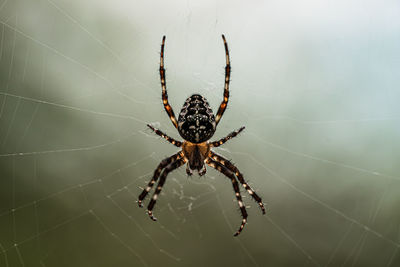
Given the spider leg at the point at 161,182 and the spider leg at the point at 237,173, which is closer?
the spider leg at the point at 161,182

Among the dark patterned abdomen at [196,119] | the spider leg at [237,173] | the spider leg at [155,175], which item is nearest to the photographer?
the dark patterned abdomen at [196,119]

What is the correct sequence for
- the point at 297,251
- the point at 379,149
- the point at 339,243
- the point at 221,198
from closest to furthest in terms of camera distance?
the point at 379,149
the point at 339,243
the point at 297,251
the point at 221,198

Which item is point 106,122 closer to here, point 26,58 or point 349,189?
point 26,58

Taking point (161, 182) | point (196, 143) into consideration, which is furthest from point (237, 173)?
point (161, 182)

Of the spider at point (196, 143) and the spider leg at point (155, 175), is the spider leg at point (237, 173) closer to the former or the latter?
the spider at point (196, 143)

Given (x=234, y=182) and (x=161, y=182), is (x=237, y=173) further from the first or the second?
(x=161, y=182)

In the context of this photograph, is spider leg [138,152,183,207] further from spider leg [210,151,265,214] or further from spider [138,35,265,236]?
spider leg [210,151,265,214]

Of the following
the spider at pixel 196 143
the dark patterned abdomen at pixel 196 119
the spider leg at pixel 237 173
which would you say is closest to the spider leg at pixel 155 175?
the spider at pixel 196 143

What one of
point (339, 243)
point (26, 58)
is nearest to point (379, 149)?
point (339, 243)
